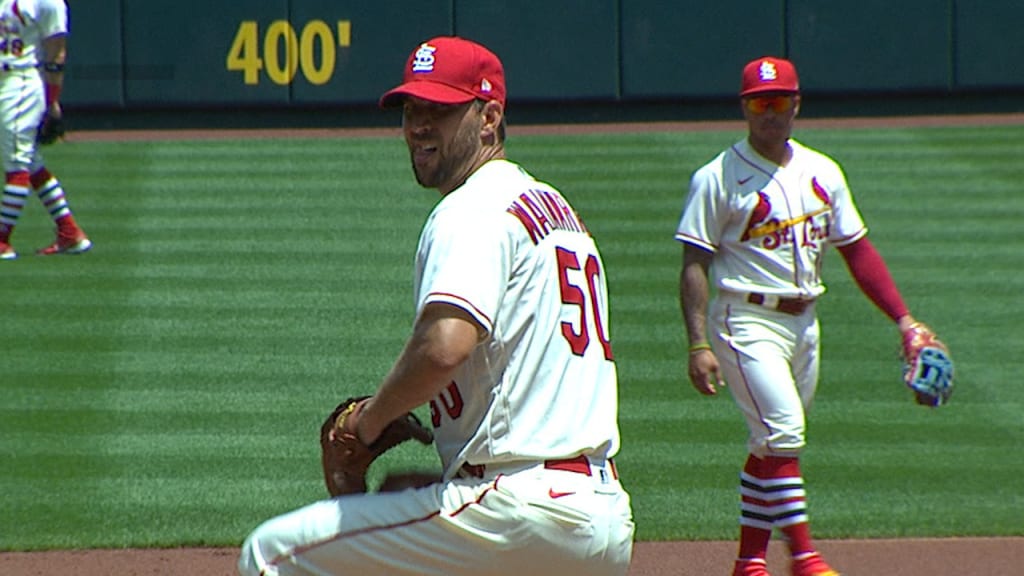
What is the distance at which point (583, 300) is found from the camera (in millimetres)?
3379

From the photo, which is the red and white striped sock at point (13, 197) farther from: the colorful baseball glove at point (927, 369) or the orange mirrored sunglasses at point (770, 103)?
the colorful baseball glove at point (927, 369)

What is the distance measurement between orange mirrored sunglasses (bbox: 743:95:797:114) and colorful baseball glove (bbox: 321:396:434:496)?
278cm

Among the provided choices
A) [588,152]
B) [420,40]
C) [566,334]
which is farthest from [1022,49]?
[566,334]

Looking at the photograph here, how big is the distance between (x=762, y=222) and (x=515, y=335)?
2.65 meters

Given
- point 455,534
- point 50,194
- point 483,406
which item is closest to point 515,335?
point 483,406

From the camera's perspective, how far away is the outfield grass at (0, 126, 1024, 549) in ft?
22.8

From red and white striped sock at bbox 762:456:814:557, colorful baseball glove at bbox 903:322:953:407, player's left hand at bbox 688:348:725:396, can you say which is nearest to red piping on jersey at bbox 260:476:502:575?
player's left hand at bbox 688:348:725:396

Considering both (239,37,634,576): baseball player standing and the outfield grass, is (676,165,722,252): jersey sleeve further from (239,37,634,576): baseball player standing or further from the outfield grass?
(239,37,634,576): baseball player standing

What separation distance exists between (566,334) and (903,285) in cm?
786

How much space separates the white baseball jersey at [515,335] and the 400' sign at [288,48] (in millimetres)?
13547

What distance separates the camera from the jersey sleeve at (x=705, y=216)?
574cm

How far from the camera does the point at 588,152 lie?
15070 millimetres

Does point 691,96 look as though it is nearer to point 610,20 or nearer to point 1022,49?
point 610,20

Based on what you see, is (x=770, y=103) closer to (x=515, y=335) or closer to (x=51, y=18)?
(x=515, y=335)
